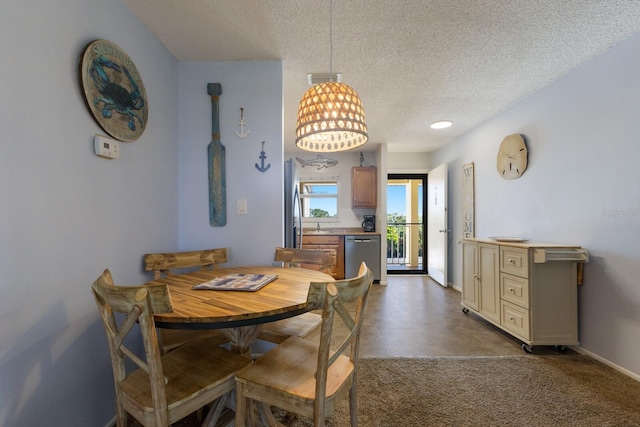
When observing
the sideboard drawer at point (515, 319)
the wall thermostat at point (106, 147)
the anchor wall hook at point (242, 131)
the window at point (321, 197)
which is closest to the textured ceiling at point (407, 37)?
the anchor wall hook at point (242, 131)

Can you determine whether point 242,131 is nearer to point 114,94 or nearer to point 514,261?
point 114,94

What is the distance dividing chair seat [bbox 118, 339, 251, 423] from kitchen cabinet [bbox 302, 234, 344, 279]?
3155 millimetres

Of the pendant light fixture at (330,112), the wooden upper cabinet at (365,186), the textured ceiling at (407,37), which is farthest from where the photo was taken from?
the wooden upper cabinet at (365,186)

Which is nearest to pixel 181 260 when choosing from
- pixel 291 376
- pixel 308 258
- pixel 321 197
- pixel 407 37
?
pixel 308 258

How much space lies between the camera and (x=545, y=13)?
1560mm

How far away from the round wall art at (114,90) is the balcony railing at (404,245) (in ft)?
17.4

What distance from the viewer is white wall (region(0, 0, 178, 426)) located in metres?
0.93

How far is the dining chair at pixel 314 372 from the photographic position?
89 cm

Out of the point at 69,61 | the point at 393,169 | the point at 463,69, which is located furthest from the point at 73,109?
the point at 393,169

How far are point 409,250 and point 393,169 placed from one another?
2169 millimetres

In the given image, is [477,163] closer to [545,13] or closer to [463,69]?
[463,69]

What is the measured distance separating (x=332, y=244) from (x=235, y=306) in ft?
11.2

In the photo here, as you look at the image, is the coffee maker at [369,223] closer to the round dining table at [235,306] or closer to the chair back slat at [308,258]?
the chair back slat at [308,258]

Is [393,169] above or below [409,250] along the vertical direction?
above
